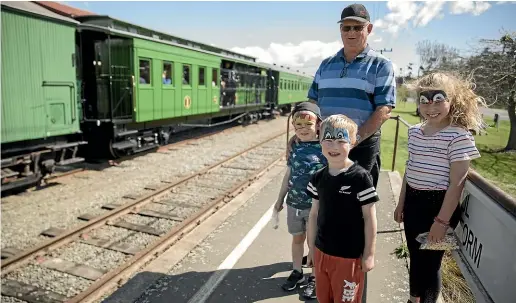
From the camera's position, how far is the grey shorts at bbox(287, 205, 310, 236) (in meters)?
3.32

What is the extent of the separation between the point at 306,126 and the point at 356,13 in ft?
3.14

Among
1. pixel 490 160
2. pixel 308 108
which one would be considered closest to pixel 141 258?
pixel 308 108

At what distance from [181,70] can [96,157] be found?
4.23 m

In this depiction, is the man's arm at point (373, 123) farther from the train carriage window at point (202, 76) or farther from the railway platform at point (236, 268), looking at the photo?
the train carriage window at point (202, 76)

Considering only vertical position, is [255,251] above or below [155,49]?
below

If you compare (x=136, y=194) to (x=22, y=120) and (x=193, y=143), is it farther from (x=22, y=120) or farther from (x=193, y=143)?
(x=193, y=143)

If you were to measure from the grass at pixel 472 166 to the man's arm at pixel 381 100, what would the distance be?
0.75 m

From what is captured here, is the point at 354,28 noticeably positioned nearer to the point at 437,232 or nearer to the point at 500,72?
the point at 437,232

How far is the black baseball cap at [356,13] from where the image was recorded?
2.87 meters

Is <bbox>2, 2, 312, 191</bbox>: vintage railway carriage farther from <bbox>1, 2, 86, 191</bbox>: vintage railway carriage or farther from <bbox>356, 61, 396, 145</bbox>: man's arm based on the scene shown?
<bbox>356, 61, 396, 145</bbox>: man's arm

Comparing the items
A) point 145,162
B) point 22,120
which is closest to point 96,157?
point 145,162

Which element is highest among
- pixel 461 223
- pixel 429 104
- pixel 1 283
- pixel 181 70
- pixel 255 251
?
pixel 181 70

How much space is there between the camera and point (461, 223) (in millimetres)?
2697

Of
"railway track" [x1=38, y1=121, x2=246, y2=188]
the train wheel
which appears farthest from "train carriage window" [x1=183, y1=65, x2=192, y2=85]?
the train wheel
